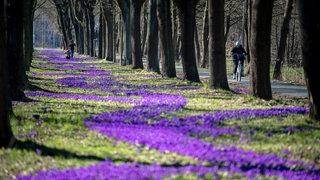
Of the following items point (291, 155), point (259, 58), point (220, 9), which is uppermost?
point (220, 9)

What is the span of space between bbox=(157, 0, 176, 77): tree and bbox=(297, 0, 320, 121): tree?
15523mm

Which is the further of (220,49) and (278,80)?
(278,80)

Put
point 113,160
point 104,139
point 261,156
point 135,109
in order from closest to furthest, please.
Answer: point 113,160 → point 261,156 → point 104,139 → point 135,109

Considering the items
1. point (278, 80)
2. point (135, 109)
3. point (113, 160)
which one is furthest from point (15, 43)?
point (278, 80)

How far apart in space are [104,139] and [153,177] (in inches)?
108

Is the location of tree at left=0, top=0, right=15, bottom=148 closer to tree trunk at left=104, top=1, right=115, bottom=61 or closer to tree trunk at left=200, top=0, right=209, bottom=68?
tree trunk at left=200, top=0, right=209, bottom=68

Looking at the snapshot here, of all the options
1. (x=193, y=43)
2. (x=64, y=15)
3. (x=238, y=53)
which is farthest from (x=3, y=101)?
(x=64, y=15)

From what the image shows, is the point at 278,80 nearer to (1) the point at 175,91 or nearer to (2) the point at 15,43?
(1) the point at 175,91

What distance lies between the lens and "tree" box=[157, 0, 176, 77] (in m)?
25.8

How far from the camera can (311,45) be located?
10508mm

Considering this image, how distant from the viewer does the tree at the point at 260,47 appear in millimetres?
15336

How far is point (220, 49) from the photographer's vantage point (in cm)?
1939

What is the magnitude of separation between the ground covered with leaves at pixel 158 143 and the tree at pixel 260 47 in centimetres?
203

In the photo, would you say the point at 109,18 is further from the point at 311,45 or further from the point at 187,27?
the point at 311,45
